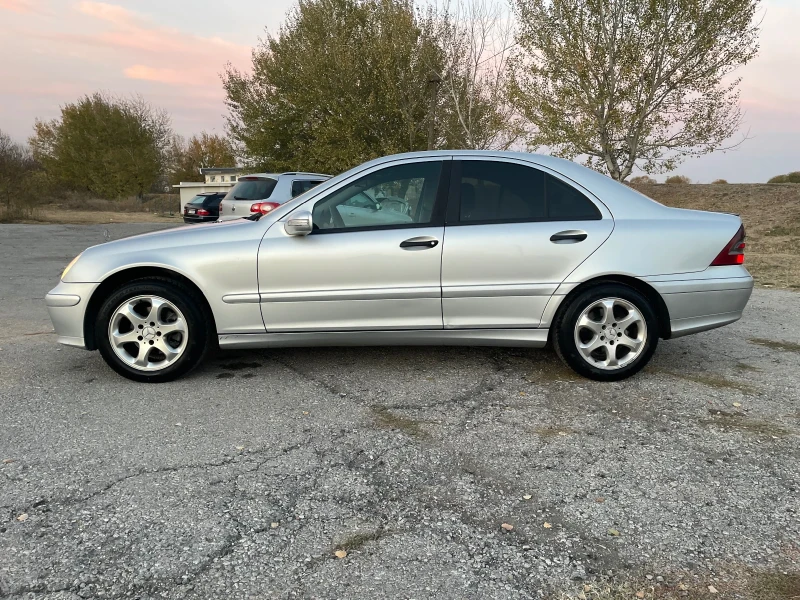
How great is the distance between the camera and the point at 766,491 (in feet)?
8.64

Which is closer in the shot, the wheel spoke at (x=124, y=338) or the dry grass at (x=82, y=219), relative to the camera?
the wheel spoke at (x=124, y=338)

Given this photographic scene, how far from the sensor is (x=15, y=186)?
25031mm

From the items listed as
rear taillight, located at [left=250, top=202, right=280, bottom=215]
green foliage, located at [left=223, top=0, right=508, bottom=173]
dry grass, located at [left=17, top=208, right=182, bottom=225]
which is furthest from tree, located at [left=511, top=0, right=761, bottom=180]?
dry grass, located at [left=17, top=208, right=182, bottom=225]

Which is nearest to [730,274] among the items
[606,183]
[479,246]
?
[606,183]

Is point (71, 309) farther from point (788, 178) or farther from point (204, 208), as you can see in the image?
point (788, 178)

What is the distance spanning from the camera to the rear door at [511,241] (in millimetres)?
3982

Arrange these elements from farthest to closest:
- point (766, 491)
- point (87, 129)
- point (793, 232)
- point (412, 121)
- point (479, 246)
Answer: point (87, 129) → point (412, 121) → point (793, 232) → point (479, 246) → point (766, 491)

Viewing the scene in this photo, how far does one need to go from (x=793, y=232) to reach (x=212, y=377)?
54.7 ft

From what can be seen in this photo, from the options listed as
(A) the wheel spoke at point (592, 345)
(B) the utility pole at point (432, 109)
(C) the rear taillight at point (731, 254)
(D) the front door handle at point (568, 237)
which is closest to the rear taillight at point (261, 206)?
(D) the front door handle at point (568, 237)

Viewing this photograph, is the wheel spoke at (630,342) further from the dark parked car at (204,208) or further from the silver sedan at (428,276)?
the dark parked car at (204,208)

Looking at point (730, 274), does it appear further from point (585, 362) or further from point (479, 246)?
point (479, 246)

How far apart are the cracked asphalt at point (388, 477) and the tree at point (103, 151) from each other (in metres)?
48.6

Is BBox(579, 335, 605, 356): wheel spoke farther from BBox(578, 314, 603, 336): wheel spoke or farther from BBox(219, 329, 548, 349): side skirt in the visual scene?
BBox(219, 329, 548, 349): side skirt

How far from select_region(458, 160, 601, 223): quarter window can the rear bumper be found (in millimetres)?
716
